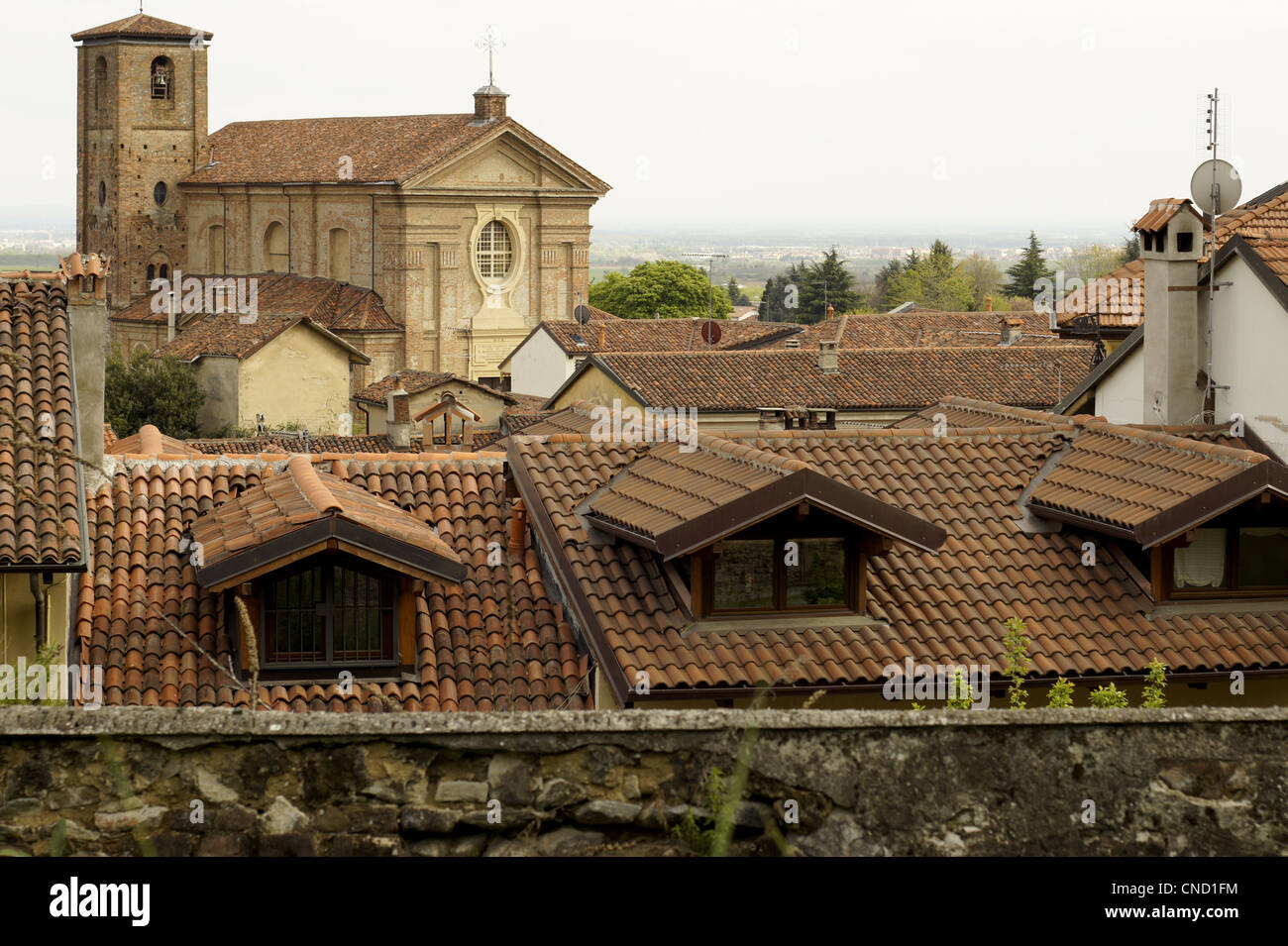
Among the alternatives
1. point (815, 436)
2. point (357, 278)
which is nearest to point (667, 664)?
point (815, 436)

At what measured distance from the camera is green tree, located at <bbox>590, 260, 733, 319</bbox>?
12469 cm

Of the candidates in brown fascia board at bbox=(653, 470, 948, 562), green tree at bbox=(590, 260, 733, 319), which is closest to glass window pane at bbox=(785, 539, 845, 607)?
brown fascia board at bbox=(653, 470, 948, 562)

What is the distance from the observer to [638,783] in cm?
541

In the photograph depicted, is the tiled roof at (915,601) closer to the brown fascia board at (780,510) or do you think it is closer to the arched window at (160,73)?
the brown fascia board at (780,510)

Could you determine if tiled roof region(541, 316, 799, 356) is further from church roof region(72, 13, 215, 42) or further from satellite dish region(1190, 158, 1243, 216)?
satellite dish region(1190, 158, 1243, 216)

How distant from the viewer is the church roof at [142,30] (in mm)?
81375

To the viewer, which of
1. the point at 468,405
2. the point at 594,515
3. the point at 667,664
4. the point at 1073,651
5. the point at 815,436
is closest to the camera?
the point at 667,664

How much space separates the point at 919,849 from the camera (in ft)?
17.7

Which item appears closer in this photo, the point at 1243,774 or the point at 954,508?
the point at 1243,774

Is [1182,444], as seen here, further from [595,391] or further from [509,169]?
[509,169]

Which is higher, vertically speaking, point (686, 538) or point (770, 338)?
point (770, 338)

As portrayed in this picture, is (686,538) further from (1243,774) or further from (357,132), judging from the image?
(357,132)

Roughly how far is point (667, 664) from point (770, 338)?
197ft

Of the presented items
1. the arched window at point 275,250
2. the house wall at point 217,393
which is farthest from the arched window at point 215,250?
the house wall at point 217,393
